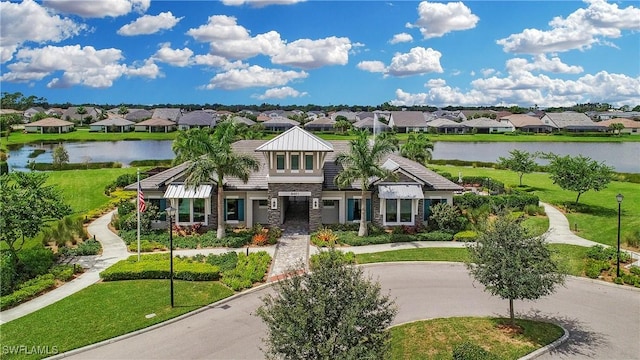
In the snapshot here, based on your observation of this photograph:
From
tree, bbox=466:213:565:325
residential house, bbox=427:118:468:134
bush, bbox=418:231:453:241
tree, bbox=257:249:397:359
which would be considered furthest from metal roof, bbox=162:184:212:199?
residential house, bbox=427:118:468:134

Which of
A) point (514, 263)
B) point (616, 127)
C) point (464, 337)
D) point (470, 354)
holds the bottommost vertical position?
point (464, 337)

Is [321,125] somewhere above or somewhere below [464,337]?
above

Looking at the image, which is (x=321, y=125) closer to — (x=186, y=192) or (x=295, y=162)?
(x=295, y=162)

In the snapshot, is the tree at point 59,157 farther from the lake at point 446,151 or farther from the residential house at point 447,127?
the residential house at point 447,127

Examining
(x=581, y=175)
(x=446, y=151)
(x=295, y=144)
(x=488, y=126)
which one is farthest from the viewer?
(x=488, y=126)

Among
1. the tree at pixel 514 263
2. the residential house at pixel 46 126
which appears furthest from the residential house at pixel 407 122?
the tree at pixel 514 263

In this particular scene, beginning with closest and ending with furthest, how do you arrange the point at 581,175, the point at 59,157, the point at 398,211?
the point at 398,211
the point at 581,175
the point at 59,157

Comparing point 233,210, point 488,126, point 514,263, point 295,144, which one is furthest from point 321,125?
point 514,263

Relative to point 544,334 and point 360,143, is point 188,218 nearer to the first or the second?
point 360,143
